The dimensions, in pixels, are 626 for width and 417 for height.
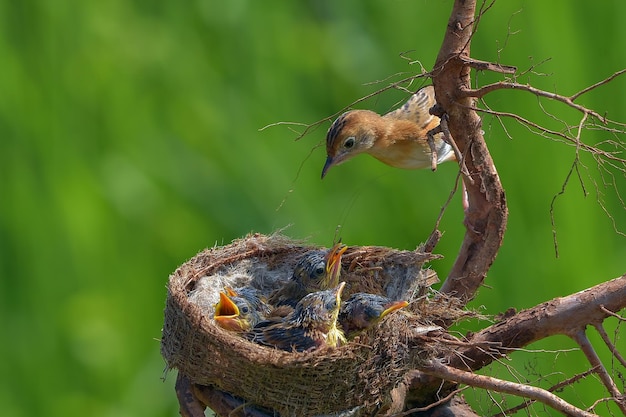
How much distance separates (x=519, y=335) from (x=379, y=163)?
4.12 feet

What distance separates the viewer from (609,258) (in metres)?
3.34

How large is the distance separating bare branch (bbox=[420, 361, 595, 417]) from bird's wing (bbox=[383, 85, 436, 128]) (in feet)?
3.93

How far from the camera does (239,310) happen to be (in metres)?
2.58

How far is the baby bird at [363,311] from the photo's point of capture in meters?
2.27

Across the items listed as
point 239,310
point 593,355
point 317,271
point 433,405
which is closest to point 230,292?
point 239,310

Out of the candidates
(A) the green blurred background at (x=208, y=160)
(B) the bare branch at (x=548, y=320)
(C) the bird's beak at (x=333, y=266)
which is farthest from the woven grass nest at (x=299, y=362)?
(A) the green blurred background at (x=208, y=160)

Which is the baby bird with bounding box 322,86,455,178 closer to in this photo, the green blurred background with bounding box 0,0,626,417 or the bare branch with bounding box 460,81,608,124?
the green blurred background with bounding box 0,0,626,417

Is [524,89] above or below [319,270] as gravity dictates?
above

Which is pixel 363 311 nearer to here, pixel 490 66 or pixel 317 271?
pixel 317 271

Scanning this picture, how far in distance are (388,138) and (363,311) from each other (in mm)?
920

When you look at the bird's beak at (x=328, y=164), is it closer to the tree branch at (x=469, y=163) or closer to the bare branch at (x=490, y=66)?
the tree branch at (x=469, y=163)

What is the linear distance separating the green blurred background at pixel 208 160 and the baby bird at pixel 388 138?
0.45ft

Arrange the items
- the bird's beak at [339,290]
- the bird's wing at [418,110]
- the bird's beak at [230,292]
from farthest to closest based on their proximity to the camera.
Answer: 1. the bird's wing at [418,110]
2. the bird's beak at [230,292]
3. the bird's beak at [339,290]

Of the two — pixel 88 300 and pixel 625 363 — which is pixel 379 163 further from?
pixel 625 363
